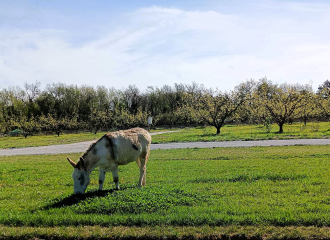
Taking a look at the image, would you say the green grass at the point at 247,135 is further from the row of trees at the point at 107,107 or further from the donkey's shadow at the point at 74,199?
the donkey's shadow at the point at 74,199

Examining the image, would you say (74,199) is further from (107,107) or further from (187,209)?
(107,107)

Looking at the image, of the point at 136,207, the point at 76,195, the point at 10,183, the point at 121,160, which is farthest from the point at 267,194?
the point at 10,183

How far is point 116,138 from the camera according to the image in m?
9.84

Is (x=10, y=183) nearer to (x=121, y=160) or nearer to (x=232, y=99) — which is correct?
(x=121, y=160)

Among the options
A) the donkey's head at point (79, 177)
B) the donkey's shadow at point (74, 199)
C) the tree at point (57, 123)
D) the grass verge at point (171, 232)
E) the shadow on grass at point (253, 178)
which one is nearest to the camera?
the grass verge at point (171, 232)

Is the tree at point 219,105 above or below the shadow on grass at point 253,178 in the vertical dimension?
above

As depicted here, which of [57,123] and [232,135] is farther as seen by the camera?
[57,123]

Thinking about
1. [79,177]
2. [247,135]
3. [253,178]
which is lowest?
[247,135]

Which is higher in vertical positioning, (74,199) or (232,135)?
(74,199)

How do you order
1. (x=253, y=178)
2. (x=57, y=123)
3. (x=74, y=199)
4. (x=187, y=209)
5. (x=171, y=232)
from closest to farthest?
1. (x=171, y=232)
2. (x=187, y=209)
3. (x=74, y=199)
4. (x=253, y=178)
5. (x=57, y=123)

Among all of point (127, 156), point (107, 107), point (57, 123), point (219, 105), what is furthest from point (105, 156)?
point (107, 107)

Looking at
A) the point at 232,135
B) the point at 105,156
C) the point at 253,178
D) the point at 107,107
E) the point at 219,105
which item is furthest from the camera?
the point at 107,107

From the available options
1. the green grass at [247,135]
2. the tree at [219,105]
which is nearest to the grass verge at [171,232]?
the green grass at [247,135]

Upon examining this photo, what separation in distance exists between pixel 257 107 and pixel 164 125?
49.5 m
